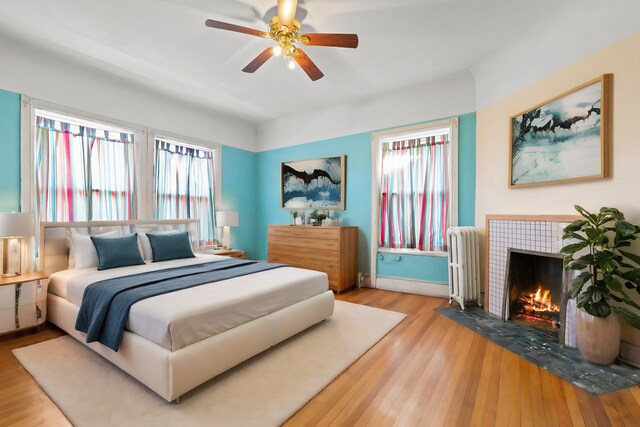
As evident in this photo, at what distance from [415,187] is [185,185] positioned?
147 inches

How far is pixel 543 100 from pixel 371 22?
6.14 feet

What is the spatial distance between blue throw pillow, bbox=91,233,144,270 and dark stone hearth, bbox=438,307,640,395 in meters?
3.69

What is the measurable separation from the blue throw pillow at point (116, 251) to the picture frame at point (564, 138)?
4.36 metres

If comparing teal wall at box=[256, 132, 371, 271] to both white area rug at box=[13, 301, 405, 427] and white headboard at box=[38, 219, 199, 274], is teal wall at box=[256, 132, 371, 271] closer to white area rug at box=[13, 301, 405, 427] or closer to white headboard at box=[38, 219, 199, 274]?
white area rug at box=[13, 301, 405, 427]

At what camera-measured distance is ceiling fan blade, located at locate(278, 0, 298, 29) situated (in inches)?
85.4

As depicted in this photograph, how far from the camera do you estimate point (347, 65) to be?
3.54 m

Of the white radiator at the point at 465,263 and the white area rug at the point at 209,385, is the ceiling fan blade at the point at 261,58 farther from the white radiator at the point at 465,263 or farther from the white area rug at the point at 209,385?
the white radiator at the point at 465,263

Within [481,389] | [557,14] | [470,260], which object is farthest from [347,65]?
[481,389]

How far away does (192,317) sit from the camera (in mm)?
1863

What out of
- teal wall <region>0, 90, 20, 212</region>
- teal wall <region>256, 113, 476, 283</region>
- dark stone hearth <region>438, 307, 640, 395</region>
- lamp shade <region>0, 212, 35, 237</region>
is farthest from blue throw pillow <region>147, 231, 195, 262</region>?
dark stone hearth <region>438, 307, 640, 395</region>

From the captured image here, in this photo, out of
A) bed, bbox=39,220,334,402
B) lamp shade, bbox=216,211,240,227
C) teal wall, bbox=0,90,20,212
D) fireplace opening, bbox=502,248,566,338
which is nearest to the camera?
bed, bbox=39,220,334,402

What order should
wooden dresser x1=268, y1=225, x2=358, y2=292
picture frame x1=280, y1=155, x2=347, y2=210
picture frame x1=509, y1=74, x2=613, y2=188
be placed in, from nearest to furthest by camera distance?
picture frame x1=509, y1=74, x2=613, y2=188 → wooden dresser x1=268, y1=225, x2=358, y2=292 → picture frame x1=280, y1=155, x2=347, y2=210

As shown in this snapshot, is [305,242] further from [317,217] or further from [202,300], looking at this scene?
[202,300]

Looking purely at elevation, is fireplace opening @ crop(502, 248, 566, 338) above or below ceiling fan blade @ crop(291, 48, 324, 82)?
below
